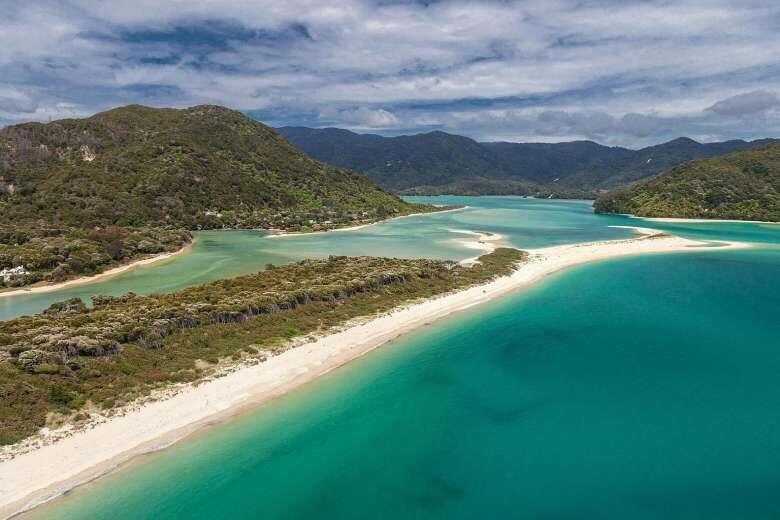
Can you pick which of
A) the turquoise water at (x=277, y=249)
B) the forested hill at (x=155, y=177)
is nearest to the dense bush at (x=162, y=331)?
the turquoise water at (x=277, y=249)

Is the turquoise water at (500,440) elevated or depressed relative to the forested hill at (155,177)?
depressed

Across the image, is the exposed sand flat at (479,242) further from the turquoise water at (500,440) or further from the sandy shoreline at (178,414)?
the turquoise water at (500,440)

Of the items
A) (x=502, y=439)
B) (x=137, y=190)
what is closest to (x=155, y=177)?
(x=137, y=190)

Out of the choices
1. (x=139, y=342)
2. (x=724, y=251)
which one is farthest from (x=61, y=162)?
(x=724, y=251)

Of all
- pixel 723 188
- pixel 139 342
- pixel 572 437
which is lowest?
pixel 572 437

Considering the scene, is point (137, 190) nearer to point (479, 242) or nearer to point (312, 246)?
point (312, 246)

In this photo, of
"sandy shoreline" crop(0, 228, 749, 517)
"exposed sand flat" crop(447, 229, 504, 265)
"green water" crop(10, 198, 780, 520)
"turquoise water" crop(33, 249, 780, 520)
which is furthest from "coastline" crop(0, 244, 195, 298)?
"exposed sand flat" crop(447, 229, 504, 265)

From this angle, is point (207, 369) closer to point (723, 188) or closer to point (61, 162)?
point (61, 162)
